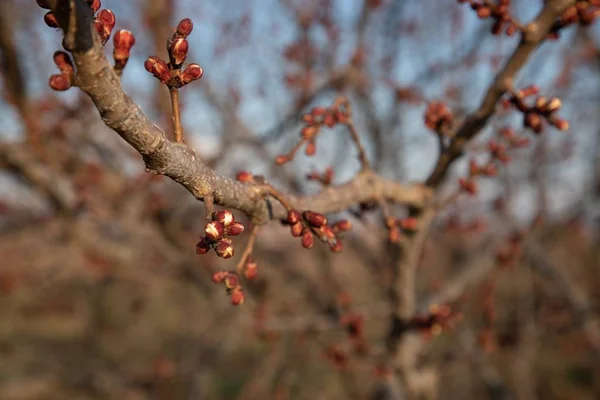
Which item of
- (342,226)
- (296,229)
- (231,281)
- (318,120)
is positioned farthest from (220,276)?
(318,120)

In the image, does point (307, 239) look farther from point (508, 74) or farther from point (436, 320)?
point (436, 320)

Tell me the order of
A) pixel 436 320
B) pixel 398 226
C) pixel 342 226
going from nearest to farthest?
pixel 342 226 < pixel 398 226 < pixel 436 320

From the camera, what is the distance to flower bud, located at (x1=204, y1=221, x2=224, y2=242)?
0.96 meters

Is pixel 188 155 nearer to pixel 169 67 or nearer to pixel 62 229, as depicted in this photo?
pixel 169 67

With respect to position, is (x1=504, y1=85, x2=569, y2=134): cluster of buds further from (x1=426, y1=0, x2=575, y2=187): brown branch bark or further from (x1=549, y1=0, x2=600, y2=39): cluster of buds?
(x1=549, y1=0, x2=600, y2=39): cluster of buds

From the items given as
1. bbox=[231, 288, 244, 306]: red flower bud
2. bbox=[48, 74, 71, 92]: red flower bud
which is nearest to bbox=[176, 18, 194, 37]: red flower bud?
bbox=[48, 74, 71, 92]: red flower bud

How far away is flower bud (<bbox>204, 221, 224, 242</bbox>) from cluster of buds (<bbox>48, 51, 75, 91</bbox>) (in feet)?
1.23

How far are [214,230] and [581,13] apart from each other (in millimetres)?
1427

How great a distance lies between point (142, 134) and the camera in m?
0.91

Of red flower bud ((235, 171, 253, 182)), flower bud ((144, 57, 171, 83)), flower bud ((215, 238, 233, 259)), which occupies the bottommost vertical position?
flower bud ((215, 238, 233, 259))

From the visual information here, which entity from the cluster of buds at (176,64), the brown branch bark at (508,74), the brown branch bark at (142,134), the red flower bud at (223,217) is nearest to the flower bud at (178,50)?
the cluster of buds at (176,64)

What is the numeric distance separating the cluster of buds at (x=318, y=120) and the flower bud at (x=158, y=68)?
71 cm

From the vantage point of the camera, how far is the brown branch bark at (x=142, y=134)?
0.76 meters

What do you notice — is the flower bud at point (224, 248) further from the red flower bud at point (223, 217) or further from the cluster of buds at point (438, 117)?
the cluster of buds at point (438, 117)
